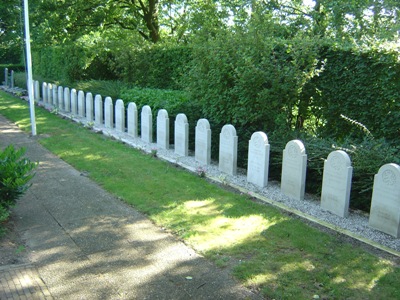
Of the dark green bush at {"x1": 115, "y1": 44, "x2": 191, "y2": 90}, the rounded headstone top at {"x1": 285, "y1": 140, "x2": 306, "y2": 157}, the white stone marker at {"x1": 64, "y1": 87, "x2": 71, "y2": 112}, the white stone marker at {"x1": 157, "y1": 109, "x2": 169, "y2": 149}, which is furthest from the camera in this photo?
the white stone marker at {"x1": 64, "y1": 87, "x2": 71, "y2": 112}

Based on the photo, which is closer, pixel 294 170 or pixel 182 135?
pixel 294 170

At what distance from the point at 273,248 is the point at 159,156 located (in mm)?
4977

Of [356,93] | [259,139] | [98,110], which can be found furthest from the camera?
[98,110]

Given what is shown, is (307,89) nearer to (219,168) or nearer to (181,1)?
(219,168)

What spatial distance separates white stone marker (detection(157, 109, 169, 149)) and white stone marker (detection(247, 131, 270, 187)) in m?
3.13

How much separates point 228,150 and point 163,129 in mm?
2636

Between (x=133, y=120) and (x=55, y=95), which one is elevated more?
(x=55, y=95)

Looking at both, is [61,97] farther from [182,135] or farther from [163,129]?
[182,135]

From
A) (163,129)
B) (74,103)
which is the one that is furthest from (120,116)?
(74,103)

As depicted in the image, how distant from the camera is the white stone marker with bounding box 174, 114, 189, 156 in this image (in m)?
9.53

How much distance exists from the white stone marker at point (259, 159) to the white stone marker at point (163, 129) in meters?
3.13

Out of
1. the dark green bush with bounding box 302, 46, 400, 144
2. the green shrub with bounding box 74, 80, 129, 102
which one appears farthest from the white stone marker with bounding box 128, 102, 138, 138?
the dark green bush with bounding box 302, 46, 400, 144

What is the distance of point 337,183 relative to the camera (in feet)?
20.2

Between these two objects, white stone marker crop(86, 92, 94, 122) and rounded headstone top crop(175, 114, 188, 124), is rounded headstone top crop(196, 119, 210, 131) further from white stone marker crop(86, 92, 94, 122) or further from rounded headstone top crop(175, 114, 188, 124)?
white stone marker crop(86, 92, 94, 122)
